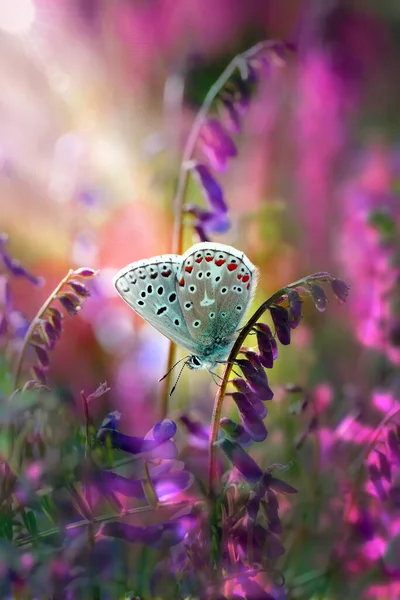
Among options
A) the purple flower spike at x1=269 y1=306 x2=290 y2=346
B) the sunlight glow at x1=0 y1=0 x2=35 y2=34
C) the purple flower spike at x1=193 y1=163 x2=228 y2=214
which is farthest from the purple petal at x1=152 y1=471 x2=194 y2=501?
the sunlight glow at x1=0 y1=0 x2=35 y2=34

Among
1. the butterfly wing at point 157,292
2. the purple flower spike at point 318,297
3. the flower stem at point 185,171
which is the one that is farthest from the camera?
the flower stem at point 185,171

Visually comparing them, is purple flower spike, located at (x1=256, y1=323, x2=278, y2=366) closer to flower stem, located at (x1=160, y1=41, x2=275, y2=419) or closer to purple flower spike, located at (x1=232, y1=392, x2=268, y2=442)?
purple flower spike, located at (x1=232, y1=392, x2=268, y2=442)

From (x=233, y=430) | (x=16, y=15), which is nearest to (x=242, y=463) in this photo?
(x=233, y=430)

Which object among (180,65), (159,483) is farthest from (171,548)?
(180,65)

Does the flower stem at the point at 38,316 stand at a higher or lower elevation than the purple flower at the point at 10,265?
lower

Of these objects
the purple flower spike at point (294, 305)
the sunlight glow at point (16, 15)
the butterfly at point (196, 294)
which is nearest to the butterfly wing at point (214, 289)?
the butterfly at point (196, 294)

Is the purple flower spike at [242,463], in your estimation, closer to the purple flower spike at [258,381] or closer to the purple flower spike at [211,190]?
the purple flower spike at [258,381]
